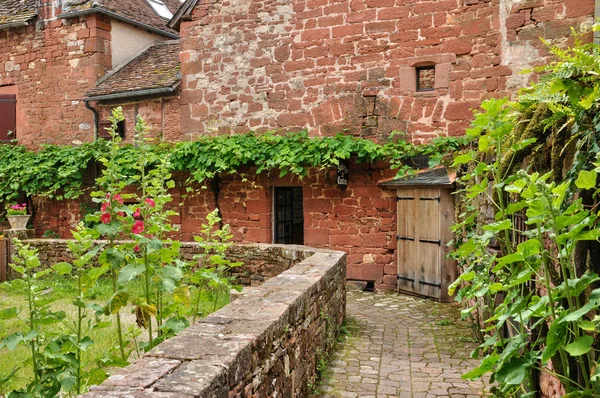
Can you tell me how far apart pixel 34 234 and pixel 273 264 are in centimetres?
748

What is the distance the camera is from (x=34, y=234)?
12.7 metres

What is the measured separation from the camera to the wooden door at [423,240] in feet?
26.5

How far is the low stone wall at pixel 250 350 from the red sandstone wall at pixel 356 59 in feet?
15.0

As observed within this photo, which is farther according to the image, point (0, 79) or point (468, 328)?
point (0, 79)

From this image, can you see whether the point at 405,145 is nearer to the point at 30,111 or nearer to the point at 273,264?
the point at 273,264

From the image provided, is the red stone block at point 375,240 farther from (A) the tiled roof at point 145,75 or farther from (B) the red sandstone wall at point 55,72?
(B) the red sandstone wall at point 55,72

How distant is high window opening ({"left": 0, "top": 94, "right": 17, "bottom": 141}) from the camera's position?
44.2ft

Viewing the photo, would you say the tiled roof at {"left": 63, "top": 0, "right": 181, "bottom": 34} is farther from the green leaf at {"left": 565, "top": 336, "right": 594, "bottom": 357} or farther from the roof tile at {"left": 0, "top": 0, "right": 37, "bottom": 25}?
the green leaf at {"left": 565, "top": 336, "right": 594, "bottom": 357}

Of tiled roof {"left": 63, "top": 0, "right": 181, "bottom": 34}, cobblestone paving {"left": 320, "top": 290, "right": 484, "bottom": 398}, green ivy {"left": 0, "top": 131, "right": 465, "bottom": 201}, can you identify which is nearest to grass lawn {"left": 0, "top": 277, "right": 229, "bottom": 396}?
cobblestone paving {"left": 320, "top": 290, "right": 484, "bottom": 398}

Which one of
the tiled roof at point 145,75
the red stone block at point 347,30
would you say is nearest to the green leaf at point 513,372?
the red stone block at point 347,30

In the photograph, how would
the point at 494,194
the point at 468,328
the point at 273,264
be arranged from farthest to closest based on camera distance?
the point at 273,264 < the point at 468,328 < the point at 494,194

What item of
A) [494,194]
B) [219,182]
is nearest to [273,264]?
[219,182]

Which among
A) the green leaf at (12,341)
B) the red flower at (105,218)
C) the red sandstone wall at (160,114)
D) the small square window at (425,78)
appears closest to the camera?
the green leaf at (12,341)

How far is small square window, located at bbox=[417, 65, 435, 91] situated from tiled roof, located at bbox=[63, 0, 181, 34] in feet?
20.2
